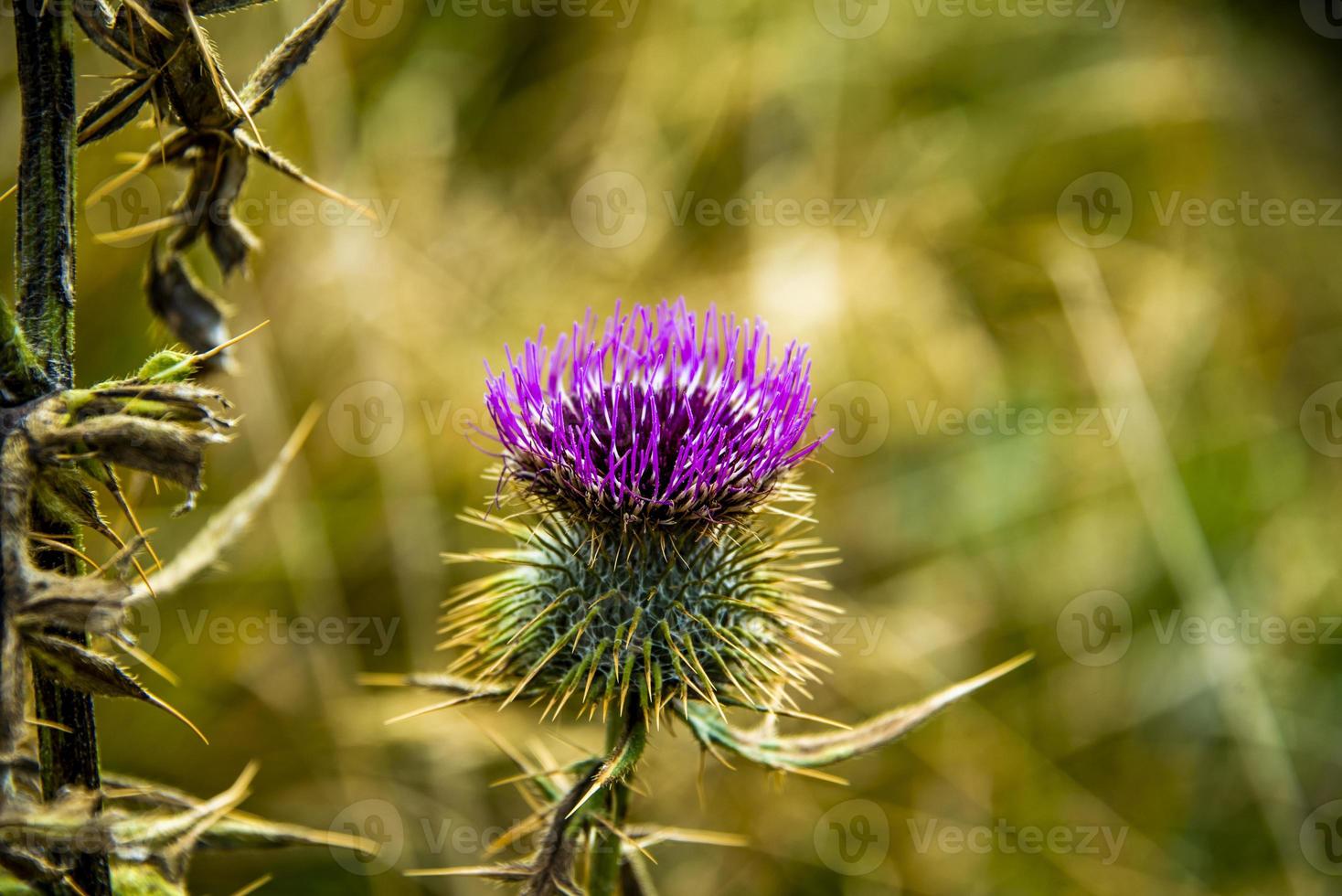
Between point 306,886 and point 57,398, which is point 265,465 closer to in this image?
point 306,886

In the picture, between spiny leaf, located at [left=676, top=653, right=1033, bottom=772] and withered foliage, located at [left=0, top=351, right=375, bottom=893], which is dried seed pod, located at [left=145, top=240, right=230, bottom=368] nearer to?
withered foliage, located at [left=0, top=351, right=375, bottom=893]
